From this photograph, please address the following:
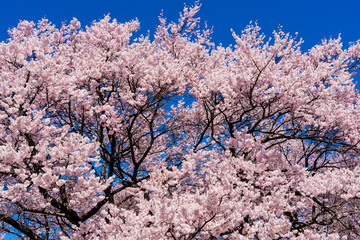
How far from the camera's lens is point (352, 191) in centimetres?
698

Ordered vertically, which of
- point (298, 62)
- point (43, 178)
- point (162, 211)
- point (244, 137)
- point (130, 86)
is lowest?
point (162, 211)

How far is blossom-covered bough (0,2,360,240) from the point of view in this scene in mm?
5984

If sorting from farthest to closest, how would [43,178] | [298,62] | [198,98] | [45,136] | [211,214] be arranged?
[298,62] → [198,98] → [45,136] → [43,178] → [211,214]

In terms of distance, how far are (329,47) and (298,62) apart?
4.67 feet

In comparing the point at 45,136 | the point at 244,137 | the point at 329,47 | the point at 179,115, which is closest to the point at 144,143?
the point at 179,115

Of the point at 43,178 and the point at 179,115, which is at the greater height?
the point at 179,115

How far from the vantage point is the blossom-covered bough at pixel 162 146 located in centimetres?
598

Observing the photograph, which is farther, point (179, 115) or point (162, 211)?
point (179, 115)

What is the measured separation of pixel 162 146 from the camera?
13.2 metres

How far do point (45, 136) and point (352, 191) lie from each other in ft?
25.5

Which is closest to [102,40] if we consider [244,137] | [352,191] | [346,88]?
[244,137]

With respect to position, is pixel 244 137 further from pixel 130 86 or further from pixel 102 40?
pixel 102 40

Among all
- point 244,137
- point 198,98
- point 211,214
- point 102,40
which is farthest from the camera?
point 102,40

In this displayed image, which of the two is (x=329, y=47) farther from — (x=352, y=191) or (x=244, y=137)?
(x=352, y=191)
